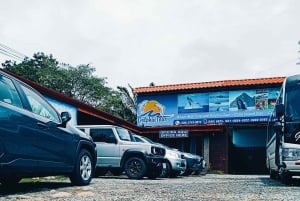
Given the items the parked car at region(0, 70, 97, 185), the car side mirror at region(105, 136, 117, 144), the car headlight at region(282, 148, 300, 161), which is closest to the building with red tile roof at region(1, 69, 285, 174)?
the car side mirror at region(105, 136, 117, 144)

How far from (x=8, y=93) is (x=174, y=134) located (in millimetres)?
19595

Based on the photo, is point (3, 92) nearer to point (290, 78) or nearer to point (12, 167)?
point (12, 167)

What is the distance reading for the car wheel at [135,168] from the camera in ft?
41.1

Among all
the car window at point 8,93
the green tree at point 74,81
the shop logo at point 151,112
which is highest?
the green tree at point 74,81

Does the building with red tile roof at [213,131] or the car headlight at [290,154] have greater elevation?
the building with red tile roof at [213,131]

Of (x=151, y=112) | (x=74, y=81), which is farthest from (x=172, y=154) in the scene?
(x=74, y=81)

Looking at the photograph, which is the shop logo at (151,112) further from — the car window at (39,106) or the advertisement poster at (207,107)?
the car window at (39,106)

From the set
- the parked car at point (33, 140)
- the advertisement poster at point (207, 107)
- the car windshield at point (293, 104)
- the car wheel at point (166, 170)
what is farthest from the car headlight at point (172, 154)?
the advertisement poster at point (207, 107)

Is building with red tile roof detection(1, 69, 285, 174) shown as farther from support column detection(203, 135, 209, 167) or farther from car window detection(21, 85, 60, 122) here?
car window detection(21, 85, 60, 122)

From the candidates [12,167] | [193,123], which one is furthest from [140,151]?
[193,123]

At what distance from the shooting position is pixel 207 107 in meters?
27.8

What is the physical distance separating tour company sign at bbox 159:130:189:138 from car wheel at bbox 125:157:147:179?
12506 millimetres

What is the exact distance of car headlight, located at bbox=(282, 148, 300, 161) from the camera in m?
9.86

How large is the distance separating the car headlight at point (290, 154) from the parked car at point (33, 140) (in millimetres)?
4611
